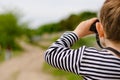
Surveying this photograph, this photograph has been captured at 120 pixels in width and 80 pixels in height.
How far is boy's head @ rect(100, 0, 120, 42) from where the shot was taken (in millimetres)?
1975

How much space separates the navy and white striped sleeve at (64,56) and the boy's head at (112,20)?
0.14m

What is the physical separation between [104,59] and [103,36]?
0.31ft

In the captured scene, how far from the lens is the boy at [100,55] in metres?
1.98

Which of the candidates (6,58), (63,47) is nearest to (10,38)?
(6,58)

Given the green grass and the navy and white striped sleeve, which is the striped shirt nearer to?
the navy and white striped sleeve

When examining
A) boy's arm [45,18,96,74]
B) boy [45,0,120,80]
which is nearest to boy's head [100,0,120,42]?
boy [45,0,120,80]

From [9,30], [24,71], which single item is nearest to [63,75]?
[24,71]

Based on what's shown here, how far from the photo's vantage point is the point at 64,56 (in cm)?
209

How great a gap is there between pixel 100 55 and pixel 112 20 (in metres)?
0.16

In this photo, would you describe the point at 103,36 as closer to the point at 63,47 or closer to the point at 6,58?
the point at 63,47

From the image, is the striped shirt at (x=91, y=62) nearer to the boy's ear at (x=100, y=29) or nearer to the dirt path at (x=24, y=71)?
the boy's ear at (x=100, y=29)

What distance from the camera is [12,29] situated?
37438 millimetres

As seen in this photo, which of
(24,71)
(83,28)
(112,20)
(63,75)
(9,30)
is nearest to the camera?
(112,20)

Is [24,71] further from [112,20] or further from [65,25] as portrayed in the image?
[65,25]
